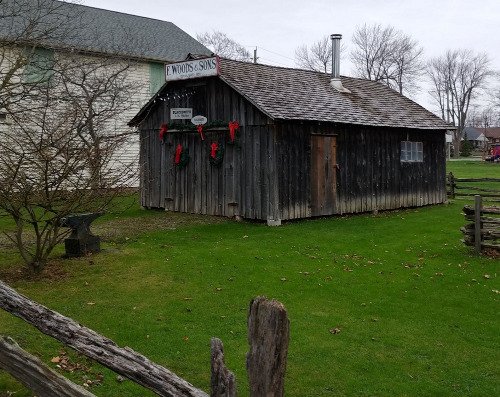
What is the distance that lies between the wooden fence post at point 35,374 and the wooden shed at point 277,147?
38.0 ft

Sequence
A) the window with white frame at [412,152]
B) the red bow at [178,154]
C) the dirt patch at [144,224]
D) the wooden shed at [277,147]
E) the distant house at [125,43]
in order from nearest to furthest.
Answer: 1. the dirt patch at [144,224]
2. the wooden shed at [277,147]
3. the red bow at [178,154]
4. the window with white frame at [412,152]
5. the distant house at [125,43]

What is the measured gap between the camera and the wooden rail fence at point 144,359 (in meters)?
3.37

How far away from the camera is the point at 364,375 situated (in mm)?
6219

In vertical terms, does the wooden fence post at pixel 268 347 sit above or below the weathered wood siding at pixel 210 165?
below

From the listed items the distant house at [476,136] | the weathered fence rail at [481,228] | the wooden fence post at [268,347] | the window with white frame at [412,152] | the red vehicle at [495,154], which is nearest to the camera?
the wooden fence post at [268,347]

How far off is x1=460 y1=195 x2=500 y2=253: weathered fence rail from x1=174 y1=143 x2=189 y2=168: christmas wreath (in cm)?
886

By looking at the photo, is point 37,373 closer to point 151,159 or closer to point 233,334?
point 233,334

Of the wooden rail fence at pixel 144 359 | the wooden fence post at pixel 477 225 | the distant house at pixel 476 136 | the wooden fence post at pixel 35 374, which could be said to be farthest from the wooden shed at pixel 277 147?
the distant house at pixel 476 136

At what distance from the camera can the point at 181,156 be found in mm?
18328

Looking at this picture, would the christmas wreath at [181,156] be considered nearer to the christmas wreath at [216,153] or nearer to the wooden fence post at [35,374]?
the christmas wreath at [216,153]

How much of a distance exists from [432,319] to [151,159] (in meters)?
13.3

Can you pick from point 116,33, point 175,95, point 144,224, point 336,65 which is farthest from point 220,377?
point 116,33

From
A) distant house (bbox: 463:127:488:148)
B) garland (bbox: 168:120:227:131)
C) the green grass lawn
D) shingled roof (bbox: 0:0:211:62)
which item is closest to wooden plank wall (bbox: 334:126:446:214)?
the green grass lawn

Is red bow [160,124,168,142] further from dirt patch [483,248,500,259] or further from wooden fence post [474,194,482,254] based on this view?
dirt patch [483,248,500,259]
